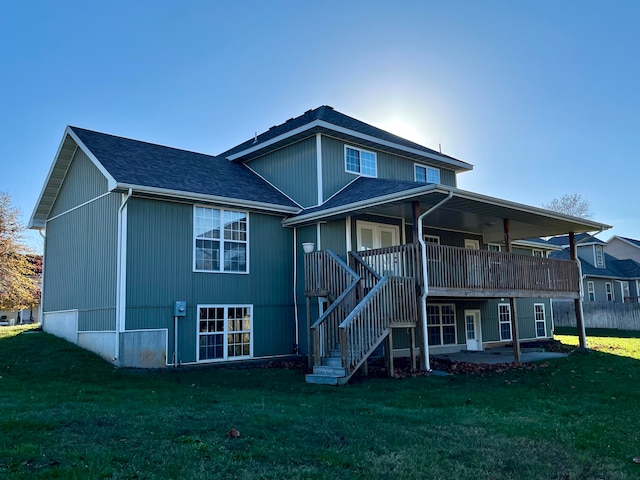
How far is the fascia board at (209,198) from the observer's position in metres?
12.0

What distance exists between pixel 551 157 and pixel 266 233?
15239 mm

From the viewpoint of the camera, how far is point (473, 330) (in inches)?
757

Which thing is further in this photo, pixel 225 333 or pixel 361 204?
pixel 225 333

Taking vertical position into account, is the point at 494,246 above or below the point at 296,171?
below

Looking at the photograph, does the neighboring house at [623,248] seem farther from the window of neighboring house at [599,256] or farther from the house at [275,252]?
the house at [275,252]

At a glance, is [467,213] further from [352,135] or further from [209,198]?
[209,198]

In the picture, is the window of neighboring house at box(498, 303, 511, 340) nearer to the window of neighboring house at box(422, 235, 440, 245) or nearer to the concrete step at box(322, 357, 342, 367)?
the window of neighboring house at box(422, 235, 440, 245)

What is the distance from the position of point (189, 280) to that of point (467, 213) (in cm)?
773

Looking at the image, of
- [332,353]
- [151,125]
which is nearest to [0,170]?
[151,125]

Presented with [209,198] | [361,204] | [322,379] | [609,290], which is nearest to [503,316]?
[361,204]

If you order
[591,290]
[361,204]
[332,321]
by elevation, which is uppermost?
[361,204]

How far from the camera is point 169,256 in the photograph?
1281 cm

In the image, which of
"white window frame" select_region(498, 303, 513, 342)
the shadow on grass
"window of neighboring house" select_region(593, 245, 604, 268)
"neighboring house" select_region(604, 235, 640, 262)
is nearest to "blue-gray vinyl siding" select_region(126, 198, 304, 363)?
"white window frame" select_region(498, 303, 513, 342)

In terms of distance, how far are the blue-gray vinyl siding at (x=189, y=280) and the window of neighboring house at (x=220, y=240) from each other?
17cm
